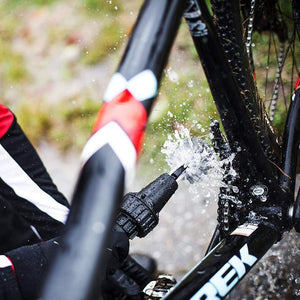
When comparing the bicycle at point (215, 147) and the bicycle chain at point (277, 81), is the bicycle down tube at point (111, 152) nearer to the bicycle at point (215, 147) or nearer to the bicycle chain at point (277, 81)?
the bicycle at point (215, 147)

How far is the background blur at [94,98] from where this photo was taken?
1.61 meters

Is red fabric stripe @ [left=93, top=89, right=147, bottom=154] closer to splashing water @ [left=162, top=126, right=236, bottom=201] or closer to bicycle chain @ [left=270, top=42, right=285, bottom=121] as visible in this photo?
splashing water @ [left=162, top=126, right=236, bottom=201]

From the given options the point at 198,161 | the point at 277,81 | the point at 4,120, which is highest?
the point at 4,120

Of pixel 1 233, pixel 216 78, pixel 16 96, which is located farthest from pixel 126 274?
pixel 16 96

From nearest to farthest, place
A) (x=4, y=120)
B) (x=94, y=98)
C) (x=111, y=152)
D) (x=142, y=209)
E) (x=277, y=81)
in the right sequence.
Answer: (x=111, y=152) → (x=142, y=209) → (x=4, y=120) → (x=277, y=81) → (x=94, y=98)

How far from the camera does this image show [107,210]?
0.45 metres

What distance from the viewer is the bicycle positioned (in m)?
0.45

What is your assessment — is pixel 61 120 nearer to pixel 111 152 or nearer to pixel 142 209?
pixel 142 209

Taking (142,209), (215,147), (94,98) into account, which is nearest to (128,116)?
(142,209)

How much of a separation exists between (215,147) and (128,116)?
532 mm

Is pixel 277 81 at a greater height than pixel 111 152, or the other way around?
pixel 111 152

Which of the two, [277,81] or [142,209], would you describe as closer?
[142,209]

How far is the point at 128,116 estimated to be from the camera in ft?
1.65

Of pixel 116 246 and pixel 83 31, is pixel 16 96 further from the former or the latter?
pixel 116 246
